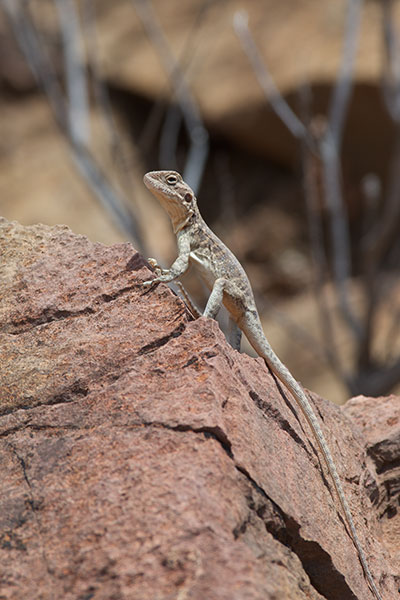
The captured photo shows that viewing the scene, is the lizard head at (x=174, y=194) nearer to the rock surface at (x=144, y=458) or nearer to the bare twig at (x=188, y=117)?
the rock surface at (x=144, y=458)

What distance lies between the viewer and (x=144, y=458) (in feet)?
8.47

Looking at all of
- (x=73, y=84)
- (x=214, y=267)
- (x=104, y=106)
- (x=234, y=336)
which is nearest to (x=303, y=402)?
(x=234, y=336)

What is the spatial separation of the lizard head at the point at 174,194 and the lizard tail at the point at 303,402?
0.64 metres

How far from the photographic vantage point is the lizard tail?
3.18 meters

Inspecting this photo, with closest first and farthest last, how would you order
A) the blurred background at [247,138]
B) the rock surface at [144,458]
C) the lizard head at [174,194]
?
the rock surface at [144,458] < the lizard head at [174,194] < the blurred background at [247,138]

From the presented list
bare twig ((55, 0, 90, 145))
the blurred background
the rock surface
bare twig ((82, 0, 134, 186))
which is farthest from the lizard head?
bare twig ((55, 0, 90, 145))

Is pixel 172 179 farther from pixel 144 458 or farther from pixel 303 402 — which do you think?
pixel 144 458

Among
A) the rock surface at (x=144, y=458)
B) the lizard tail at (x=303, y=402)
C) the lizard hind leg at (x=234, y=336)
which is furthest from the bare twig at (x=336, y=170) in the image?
the rock surface at (x=144, y=458)

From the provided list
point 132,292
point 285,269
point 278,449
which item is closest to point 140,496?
point 278,449

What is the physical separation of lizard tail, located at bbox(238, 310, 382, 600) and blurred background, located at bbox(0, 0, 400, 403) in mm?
3184

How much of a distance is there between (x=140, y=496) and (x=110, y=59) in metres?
9.29

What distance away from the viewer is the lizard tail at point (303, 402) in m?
3.18

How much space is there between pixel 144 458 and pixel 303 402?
1116 mm

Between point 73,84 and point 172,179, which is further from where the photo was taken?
point 73,84
